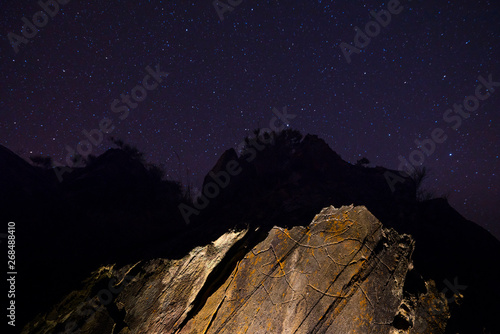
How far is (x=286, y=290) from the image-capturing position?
377 centimetres

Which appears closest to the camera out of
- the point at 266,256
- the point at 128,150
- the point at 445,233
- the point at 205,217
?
the point at 266,256

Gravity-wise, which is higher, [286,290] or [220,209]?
[220,209]

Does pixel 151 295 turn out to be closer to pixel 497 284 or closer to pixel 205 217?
pixel 205 217

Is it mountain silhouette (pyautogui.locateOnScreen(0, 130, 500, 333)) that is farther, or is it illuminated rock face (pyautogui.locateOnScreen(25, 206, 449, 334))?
mountain silhouette (pyautogui.locateOnScreen(0, 130, 500, 333))

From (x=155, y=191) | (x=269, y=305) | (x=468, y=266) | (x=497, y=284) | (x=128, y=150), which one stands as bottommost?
(x=497, y=284)

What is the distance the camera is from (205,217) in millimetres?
20312

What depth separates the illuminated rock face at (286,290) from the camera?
323cm

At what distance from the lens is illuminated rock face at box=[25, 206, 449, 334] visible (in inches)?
127

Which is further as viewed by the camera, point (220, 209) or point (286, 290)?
point (220, 209)

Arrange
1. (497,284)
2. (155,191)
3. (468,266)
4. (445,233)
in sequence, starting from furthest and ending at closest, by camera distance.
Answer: (155,191) → (445,233) → (468,266) → (497,284)

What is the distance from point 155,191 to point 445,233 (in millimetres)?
28668

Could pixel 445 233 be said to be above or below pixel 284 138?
below

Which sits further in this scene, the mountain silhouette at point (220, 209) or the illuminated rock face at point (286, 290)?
the mountain silhouette at point (220, 209)

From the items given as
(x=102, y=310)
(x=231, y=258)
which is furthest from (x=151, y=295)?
(x=231, y=258)
